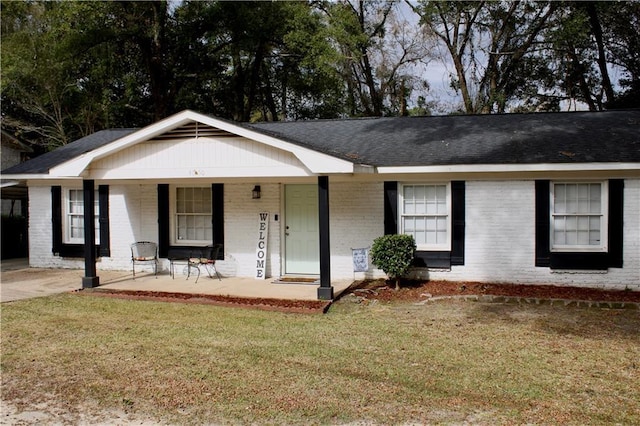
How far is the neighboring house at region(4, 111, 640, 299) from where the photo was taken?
971cm

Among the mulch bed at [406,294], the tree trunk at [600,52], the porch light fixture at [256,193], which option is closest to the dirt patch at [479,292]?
the mulch bed at [406,294]

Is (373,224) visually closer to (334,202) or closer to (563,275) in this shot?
(334,202)

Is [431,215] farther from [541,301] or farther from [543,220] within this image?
[541,301]

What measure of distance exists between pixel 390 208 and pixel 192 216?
485cm

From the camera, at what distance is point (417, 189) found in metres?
11.0

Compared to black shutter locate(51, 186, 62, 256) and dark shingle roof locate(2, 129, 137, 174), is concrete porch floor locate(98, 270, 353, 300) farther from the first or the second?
dark shingle roof locate(2, 129, 137, 174)

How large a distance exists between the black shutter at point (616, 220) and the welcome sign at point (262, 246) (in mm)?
7106

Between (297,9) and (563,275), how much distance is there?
1841cm

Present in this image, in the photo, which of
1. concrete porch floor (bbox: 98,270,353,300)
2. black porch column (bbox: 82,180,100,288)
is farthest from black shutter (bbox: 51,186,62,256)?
black porch column (bbox: 82,180,100,288)

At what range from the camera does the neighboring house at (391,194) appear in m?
9.71

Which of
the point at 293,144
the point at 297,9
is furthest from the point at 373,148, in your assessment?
the point at 297,9

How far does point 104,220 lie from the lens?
1301 cm

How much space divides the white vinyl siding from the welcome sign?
6079mm

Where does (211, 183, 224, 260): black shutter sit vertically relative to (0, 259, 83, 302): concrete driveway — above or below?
above
